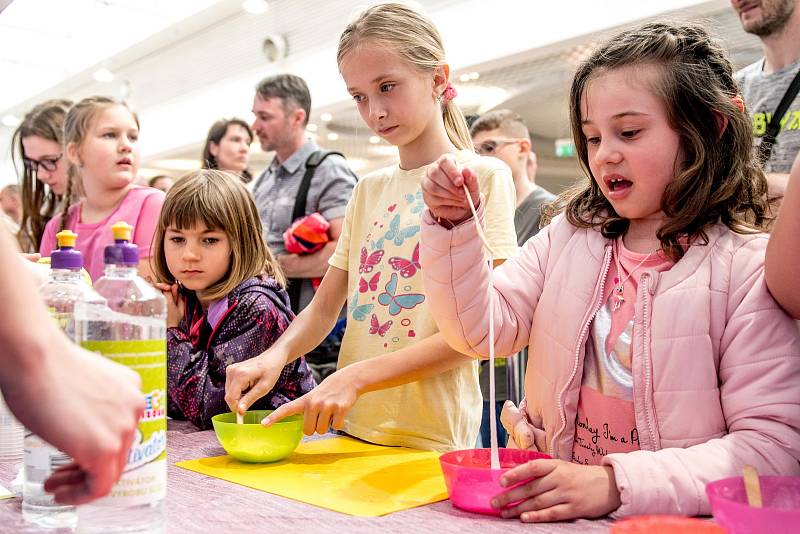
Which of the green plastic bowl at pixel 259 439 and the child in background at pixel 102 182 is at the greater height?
the child in background at pixel 102 182

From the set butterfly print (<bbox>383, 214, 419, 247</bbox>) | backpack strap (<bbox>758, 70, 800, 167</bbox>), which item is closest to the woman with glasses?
butterfly print (<bbox>383, 214, 419, 247</bbox>)

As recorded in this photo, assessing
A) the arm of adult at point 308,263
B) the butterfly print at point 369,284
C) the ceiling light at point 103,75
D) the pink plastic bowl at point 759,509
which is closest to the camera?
the pink plastic bowl at point 759,509

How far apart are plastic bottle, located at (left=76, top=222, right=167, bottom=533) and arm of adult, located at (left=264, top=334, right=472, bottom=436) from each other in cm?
Result: 37

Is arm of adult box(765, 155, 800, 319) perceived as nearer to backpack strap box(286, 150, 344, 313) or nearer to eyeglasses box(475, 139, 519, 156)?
backpack strap box(286, 150, 344, 313)

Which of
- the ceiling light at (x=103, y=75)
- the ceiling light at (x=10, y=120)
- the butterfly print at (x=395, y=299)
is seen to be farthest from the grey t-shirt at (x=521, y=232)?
the ceiling light at (x=10, y=120)

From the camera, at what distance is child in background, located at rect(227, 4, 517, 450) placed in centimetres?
138

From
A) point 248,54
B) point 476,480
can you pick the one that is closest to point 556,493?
point 476,480

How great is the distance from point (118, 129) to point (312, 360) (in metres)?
0.90

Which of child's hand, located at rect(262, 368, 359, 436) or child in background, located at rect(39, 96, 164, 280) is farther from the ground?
child in background, located at rect(39, 96, 164, 280)

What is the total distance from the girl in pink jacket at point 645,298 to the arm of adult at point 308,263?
1.31 m

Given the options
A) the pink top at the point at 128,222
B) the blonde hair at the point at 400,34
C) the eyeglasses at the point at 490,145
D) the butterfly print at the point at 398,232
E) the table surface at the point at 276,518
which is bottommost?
the table surface at the point at 276,518

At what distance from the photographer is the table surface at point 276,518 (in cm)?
82

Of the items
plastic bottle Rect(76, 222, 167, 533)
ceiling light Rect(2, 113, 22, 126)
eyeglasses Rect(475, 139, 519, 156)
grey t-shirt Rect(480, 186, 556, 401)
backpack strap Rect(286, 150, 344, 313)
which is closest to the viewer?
plastic bottle Rect(76, 222, 167, 533)

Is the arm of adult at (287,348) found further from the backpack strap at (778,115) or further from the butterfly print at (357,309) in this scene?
the backpack strap at (778,115)
